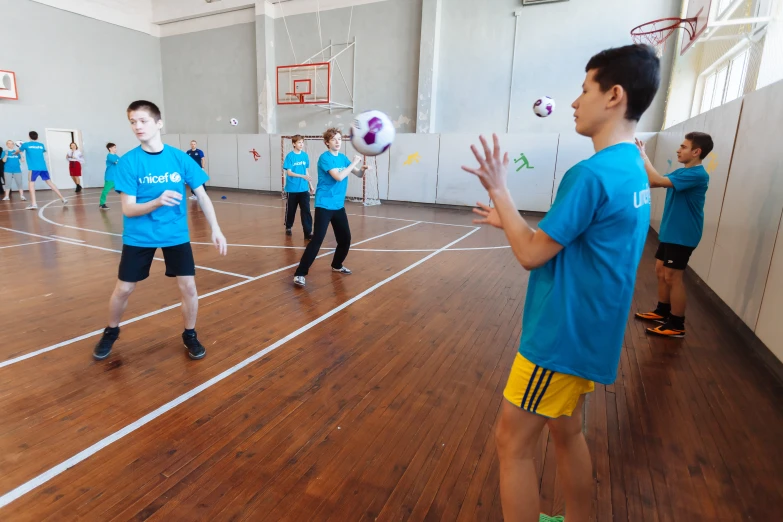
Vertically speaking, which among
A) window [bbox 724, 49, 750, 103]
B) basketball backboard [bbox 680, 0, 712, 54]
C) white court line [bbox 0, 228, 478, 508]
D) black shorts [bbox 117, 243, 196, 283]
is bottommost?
white court line [bbox 0, 228, 478, 508]

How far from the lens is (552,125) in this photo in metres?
12.8

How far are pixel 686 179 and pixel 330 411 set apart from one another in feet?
11.3

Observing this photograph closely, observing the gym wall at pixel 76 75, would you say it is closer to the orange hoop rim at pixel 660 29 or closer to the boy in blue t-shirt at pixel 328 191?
the boy in blue t-shirt at pixel 328 191

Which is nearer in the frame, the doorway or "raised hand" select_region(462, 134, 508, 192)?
"raised hand" select_region(462, 134, 508, 192)

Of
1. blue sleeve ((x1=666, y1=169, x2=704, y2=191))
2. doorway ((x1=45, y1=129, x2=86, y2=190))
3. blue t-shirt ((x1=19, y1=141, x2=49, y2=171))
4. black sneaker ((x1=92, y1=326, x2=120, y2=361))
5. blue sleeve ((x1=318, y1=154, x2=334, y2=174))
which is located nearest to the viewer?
black sneaker ((x1=92, y1=326, x2=120, y2=361))

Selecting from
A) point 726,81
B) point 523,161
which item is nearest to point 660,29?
point 726,81

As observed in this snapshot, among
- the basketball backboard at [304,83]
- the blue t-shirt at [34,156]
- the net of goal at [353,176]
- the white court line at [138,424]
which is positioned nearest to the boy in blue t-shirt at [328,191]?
the white court line at [138,424]

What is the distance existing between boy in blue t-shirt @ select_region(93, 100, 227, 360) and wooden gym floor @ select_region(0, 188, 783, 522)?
42 cm

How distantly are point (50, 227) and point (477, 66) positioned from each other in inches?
459

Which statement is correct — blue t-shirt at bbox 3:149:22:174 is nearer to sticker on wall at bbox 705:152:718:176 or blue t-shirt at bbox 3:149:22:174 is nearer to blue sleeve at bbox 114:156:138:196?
blue sleeve at bbox 114:156:138:196

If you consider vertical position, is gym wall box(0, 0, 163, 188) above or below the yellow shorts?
above

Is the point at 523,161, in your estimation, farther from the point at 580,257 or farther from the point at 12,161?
the point at 12,161

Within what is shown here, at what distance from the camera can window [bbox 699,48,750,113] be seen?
727cm

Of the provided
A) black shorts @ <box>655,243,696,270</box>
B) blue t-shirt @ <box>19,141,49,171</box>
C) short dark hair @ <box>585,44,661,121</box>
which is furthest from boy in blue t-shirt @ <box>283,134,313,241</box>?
blue t-shirt @ <box>19,141,49,171</box>
